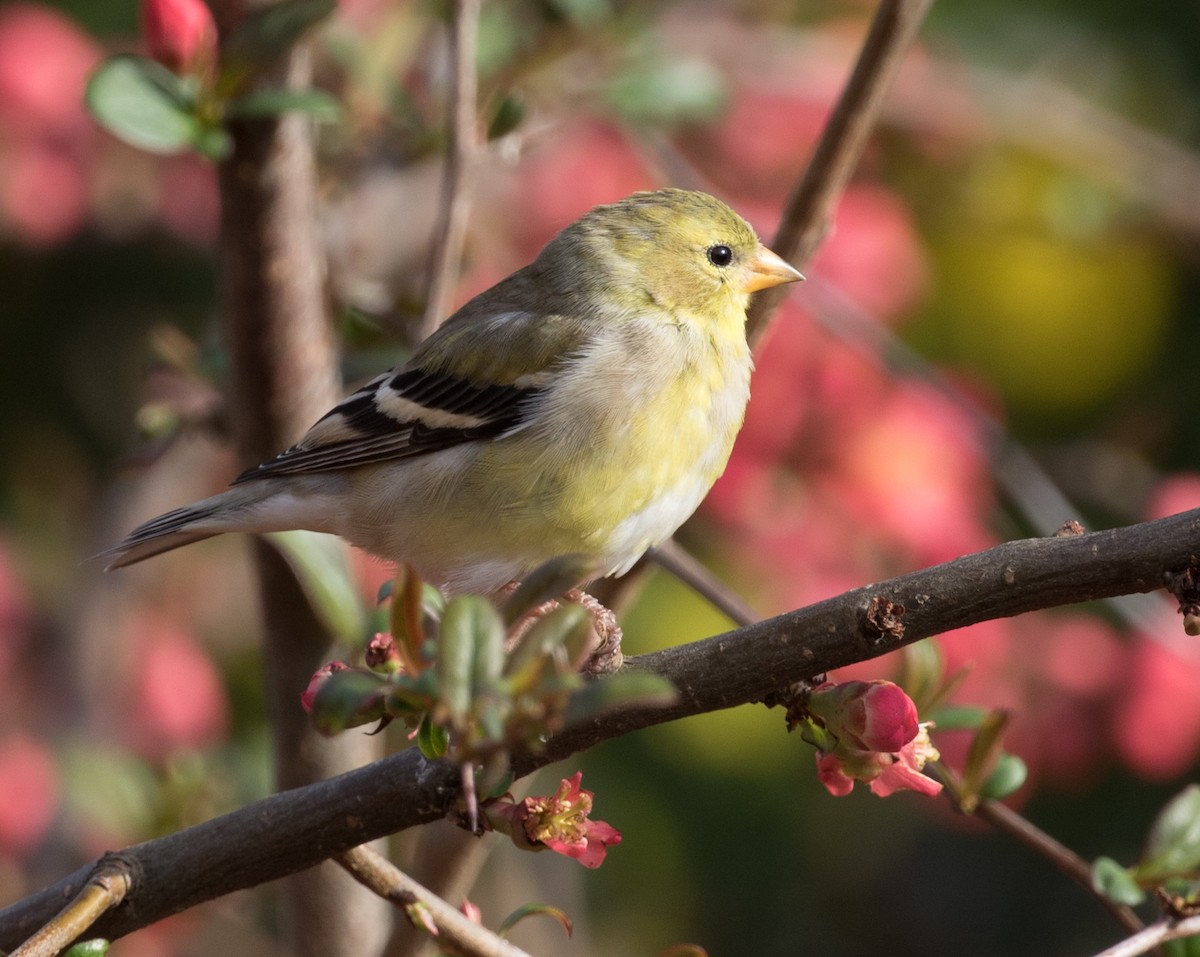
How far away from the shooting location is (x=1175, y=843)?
1673mm

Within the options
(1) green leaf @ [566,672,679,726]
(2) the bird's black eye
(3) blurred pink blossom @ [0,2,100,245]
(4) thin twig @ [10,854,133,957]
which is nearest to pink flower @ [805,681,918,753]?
(1) green leaf @ [566,672,679,726]

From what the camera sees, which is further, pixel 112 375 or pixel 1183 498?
pixel 112 375

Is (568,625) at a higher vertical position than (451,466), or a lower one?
higher

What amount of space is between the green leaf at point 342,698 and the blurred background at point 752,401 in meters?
1.45

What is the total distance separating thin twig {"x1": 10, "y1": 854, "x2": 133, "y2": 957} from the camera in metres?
1.28

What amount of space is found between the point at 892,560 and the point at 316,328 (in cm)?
164

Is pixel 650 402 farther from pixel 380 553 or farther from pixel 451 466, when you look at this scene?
pixel 380 553

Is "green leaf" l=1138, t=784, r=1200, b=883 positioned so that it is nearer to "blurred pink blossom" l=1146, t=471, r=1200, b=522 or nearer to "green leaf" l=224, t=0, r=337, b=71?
"blurred pink blossom" l=1146, t=471, r=1200, b=522

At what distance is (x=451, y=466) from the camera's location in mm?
2441

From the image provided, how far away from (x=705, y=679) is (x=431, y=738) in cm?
25

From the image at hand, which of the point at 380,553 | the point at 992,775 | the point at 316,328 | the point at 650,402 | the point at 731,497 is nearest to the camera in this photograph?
the point at 992,775

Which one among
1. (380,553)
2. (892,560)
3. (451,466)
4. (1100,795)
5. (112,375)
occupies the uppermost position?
(451,466)

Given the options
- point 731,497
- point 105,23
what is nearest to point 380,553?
point 731,497

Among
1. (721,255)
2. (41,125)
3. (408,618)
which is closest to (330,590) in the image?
(408,618)
